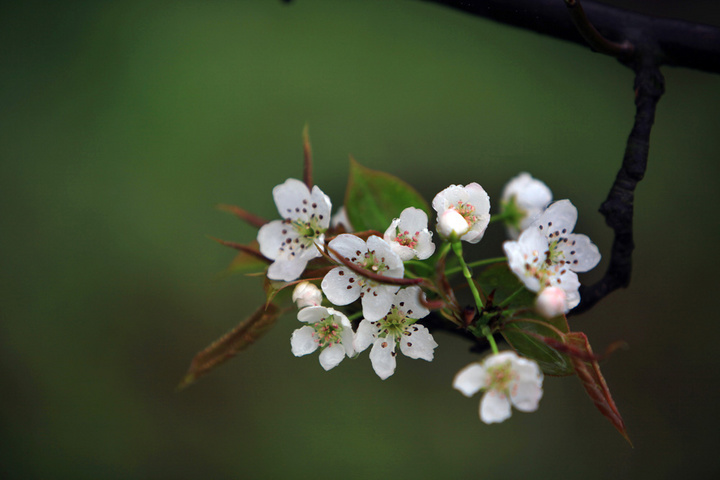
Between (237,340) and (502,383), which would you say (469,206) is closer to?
(502,383)

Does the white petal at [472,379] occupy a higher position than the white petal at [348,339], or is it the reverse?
the white petal at [472,379]

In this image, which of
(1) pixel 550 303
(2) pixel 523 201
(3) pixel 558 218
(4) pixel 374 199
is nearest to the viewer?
(1) pixel 550 303

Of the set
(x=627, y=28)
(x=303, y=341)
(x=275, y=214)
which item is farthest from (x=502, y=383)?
(x=275, y=214)

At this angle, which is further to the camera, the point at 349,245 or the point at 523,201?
the point at 523,201

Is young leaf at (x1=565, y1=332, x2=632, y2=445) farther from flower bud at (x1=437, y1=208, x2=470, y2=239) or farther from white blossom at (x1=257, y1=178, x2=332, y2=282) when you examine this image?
white blossom at (x1=257, y1=178, x2=332, y2=282)

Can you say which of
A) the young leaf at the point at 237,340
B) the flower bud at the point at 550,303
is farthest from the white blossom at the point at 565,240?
the young leaf at the point at 237,340

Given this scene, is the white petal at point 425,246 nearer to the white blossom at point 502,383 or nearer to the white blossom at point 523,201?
the white blossom at point 502,383

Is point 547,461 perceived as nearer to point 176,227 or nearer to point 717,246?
point 717,246
